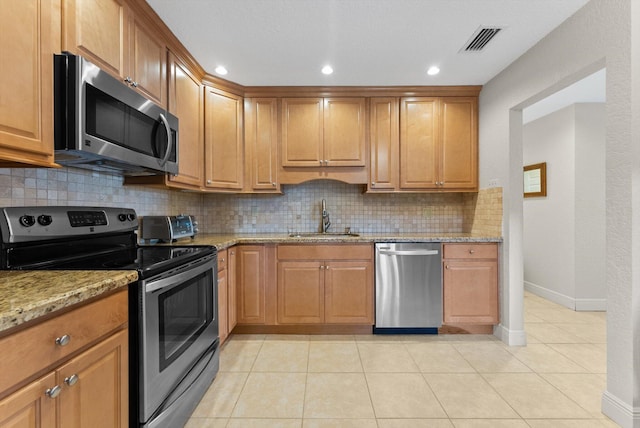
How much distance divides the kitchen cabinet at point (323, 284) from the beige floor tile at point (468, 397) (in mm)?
854

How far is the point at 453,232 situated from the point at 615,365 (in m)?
1.82

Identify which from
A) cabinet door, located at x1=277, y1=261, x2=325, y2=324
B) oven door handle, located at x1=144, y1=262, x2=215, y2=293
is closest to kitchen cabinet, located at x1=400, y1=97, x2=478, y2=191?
cabinet door, located at x1=277, y1=261, x2=325, y2=324

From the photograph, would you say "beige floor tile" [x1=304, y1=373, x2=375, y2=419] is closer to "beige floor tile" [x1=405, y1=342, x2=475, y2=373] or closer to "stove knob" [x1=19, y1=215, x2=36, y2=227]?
"beige floor tile" [x1=405, y1=342, x2=475, y2=373]

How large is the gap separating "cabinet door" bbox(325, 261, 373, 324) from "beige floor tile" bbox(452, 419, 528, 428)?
1.17m

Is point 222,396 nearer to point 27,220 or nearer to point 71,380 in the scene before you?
point 71,380

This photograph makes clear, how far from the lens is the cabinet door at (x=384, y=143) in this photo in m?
2.99

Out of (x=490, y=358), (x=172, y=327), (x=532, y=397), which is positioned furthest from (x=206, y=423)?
(x=490, y=358)

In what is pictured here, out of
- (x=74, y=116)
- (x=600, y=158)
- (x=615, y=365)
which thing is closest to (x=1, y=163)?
(x=74, y=116)

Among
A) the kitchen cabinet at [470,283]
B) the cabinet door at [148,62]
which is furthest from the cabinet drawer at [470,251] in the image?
the cabinet door at [148,62]

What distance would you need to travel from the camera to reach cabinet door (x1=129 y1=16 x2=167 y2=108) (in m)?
1.77

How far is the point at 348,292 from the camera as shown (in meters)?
2.71

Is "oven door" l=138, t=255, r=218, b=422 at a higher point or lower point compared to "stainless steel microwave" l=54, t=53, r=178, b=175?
lower

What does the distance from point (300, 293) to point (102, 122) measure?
6.37ft

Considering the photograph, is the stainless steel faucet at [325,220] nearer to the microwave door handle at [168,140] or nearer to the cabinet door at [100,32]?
the microwave door handle at [168,140]
